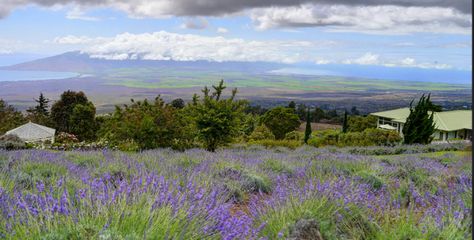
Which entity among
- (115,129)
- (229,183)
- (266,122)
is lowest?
(266,122)

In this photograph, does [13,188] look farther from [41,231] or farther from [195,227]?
[195,227]

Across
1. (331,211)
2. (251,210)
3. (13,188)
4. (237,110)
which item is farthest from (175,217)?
(237,110)

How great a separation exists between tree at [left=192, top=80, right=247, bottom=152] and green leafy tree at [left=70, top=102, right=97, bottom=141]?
3250cm

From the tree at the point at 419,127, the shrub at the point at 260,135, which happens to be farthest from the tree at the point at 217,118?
the shrub at the point at 260,135

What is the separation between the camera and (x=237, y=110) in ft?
62.3

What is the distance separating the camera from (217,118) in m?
18.6

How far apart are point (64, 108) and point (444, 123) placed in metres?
47.9

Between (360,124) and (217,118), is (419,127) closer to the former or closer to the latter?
(217,118)

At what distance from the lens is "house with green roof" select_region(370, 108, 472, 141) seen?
188 ft

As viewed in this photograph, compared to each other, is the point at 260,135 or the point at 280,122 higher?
the point at 260,135

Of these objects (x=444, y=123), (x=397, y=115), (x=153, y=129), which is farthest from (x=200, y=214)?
(x=397, y=115)

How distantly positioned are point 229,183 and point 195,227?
2.16 m

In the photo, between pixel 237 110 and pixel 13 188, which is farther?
pixel 237 110

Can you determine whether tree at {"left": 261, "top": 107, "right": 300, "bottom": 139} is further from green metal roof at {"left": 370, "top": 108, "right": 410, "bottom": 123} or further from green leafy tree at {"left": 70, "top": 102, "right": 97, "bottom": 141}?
green leafy tree at {"left": 70, "top": 102, "right": 97, "bottom": 141}
